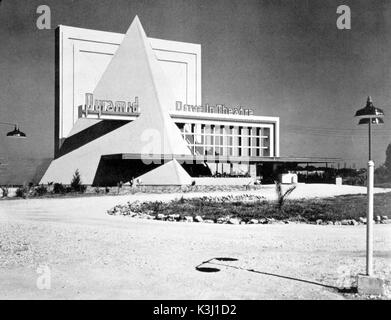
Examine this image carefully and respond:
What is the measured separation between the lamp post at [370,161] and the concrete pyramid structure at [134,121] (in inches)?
1306

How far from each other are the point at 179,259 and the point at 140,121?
118ft

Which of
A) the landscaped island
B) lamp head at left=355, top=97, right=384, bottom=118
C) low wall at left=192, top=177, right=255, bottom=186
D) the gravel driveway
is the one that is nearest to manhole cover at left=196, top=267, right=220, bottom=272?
the gravel driveway

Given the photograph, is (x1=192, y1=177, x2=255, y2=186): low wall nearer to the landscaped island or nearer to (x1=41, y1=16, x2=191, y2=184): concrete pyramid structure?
(x1=41, y1=16, x2=191, y2=184): concrete pyramid structure

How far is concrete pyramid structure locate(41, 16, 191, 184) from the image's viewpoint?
136 feet

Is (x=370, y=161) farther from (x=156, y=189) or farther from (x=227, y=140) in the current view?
(x=227, y=140)

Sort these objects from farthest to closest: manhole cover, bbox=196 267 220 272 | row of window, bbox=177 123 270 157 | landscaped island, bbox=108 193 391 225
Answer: row of window, bbox=177 123 270 157
landscaped island, bbox=108 193 391 225
manhole cover, bbox=196 267 220 272

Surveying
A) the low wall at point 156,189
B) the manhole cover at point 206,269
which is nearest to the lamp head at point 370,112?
the manhole cover at point 206,269

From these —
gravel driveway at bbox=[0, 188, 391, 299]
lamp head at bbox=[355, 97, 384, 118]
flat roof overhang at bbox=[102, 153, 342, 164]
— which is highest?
lamp head at bbox=[355, 97, 384, 118]

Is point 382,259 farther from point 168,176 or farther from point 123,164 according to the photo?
point 123,164

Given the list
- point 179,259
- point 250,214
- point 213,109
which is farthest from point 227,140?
point 179,259

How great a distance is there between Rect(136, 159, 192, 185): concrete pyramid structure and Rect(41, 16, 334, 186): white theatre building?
3.8 inches

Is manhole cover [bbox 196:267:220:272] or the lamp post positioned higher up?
the lamp post

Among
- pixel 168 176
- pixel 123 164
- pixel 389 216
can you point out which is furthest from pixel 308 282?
pixel 123 164
